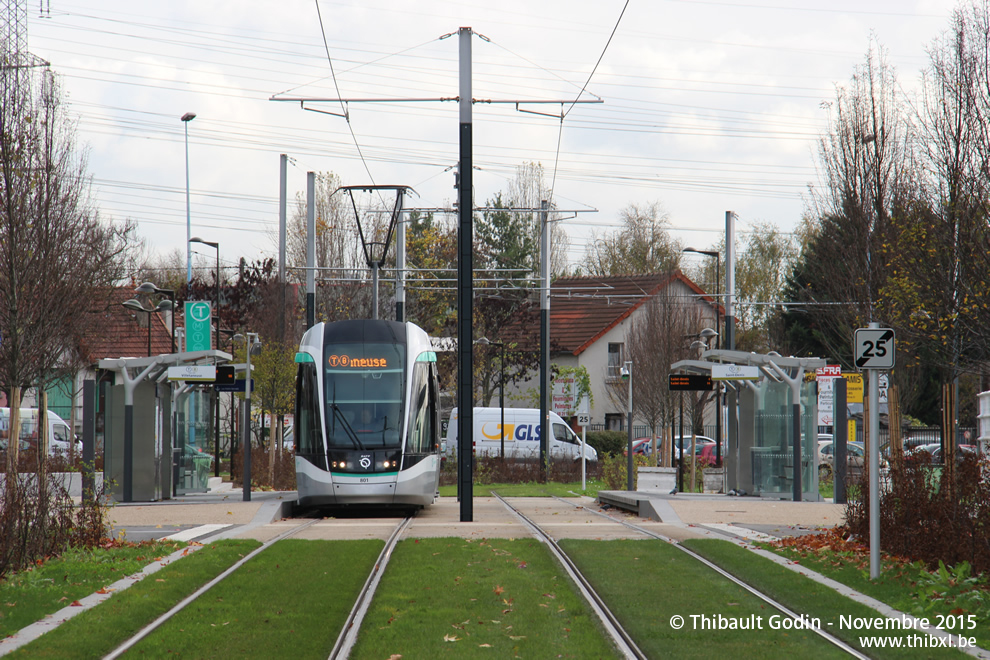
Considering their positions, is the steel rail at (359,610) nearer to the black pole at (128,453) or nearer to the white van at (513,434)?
the black pole at (128,453)

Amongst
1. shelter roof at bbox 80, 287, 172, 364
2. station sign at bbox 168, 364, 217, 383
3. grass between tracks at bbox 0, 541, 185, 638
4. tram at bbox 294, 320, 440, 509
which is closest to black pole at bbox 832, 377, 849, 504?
tram at bbox 294, 320, 440, 509

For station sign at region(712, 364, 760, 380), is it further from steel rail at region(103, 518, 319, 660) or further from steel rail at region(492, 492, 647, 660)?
steel rail at region(103, 518, 319, 660)

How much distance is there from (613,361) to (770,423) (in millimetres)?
37129

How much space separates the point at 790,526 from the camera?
58.1 feet

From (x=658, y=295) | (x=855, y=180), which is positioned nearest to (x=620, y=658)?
(x=855, y=180)

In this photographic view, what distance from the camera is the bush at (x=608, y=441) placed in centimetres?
5275

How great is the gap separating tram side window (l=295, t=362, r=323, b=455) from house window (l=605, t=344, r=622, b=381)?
132 ft

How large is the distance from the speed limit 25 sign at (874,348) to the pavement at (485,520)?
485cm

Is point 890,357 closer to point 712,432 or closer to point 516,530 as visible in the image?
point 516,530

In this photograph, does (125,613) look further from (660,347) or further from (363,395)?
(660,347)

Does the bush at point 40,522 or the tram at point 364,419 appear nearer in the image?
the bush at point 40,522

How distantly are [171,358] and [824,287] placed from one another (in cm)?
1456

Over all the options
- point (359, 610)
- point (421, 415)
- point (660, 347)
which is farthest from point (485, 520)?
point (660, 347)

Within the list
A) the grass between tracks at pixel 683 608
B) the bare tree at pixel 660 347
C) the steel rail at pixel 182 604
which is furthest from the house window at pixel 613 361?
the grass between tracks at pixel 683 608
